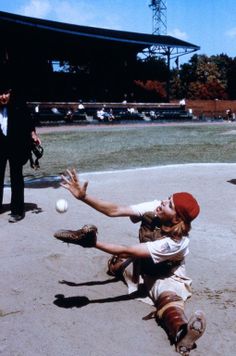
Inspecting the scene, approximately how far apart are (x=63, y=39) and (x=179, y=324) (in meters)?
37.1

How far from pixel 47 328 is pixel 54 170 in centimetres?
831

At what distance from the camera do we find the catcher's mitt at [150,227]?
3953 millimetres

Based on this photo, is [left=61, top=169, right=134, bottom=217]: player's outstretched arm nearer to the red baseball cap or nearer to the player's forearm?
the player's forearm

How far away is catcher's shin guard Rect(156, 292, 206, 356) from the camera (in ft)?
9.86

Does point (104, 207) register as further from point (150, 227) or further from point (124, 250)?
point (124, 250)

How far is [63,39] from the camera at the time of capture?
37.9 meters

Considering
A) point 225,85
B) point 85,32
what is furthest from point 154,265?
point 225,85

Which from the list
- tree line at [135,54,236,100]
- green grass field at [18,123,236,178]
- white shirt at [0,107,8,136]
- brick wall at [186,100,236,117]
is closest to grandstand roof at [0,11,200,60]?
brick wall at [186,100,236,117]

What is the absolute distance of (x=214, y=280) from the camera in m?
4.33

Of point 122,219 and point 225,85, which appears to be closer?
point 122,219

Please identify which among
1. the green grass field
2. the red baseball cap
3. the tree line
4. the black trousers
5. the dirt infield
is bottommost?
the green grass field

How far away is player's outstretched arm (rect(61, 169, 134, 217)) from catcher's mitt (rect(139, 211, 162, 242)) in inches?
6.0

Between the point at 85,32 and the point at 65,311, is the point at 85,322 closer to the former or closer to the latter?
the point at 65,311

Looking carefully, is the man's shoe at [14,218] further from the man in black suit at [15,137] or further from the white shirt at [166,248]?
the white shirt at [166,248]
